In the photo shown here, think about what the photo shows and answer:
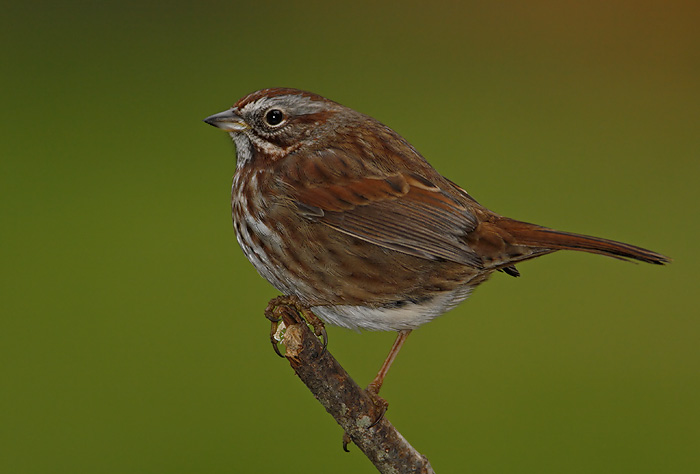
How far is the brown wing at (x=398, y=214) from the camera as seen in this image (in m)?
3.45

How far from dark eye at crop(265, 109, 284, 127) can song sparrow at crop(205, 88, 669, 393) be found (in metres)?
0.23

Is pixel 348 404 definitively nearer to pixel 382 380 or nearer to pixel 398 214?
pixel 382 380

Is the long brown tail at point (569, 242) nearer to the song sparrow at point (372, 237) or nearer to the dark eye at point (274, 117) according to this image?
the song sparrow at point (372, 237)

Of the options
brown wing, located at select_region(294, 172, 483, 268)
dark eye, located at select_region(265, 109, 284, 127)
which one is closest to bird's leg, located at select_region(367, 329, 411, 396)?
brown wing, located at select_region(294, 172, 483, 268)

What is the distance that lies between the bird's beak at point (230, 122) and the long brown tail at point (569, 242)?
1.47 m

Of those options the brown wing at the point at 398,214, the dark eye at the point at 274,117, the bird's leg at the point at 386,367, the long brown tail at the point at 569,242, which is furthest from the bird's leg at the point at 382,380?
the dark eye at the point at 274,117

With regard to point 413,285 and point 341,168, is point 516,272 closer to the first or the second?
point 413,285

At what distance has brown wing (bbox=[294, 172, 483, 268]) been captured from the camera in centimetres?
345

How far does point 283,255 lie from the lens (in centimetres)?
355

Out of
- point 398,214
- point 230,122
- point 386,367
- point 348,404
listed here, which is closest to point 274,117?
point 230,122

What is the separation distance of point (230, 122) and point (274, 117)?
9.5 inches

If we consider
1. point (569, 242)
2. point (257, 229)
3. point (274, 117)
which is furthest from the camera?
point (274, 117)

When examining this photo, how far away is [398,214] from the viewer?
11.6 ft

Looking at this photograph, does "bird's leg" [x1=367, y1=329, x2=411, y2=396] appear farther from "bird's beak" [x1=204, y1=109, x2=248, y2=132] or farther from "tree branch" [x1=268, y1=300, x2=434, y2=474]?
"bird's beak" [x1=204, y1=109, x2=248, y2=132]
